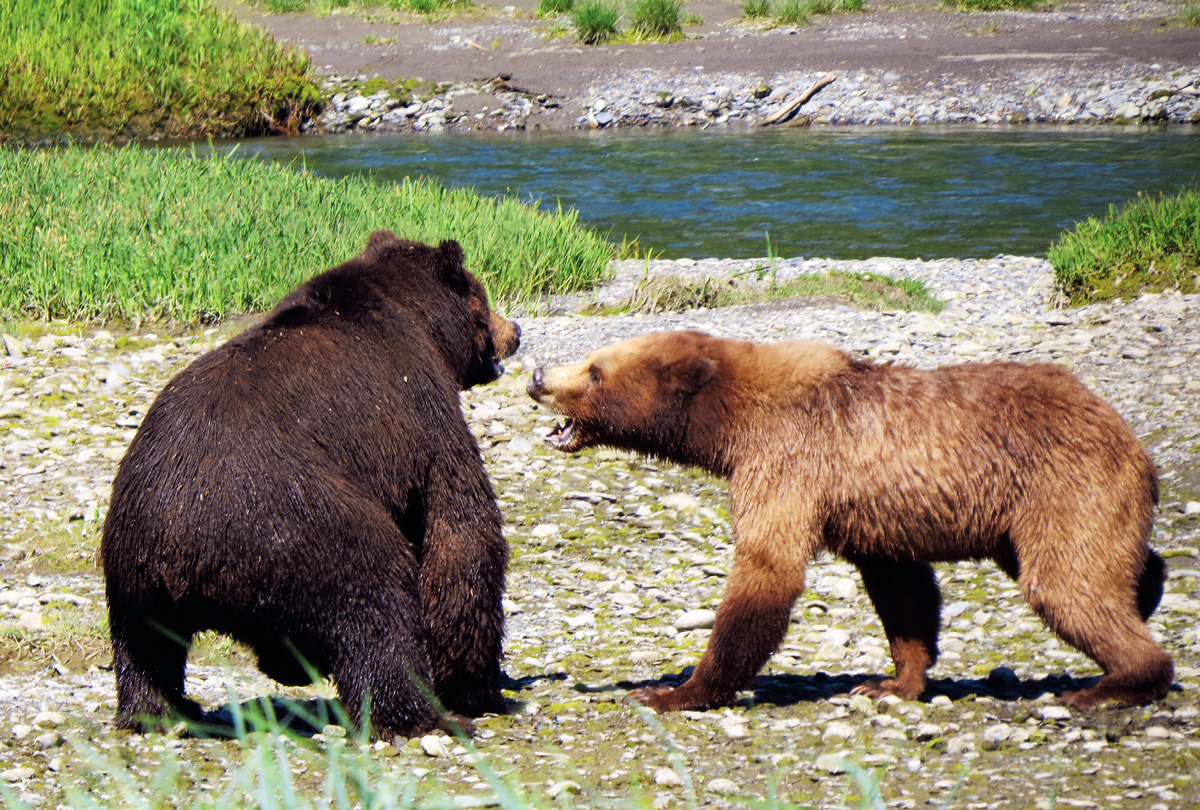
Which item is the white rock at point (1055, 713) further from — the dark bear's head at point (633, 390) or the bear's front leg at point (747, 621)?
the dark bear's head at point (633, 390)

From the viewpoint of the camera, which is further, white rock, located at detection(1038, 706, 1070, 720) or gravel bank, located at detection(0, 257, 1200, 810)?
white rock, located at detection(1038, 706, 1070, 720)

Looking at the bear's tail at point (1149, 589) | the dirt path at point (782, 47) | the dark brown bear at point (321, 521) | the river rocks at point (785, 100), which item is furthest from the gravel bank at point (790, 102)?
the bear's tail at point (1149, 589)

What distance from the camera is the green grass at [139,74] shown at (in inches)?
810

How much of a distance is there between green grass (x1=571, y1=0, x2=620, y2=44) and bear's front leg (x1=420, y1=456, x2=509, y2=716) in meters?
22.7

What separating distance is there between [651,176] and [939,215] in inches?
172

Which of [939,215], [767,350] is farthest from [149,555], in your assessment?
[939,215]

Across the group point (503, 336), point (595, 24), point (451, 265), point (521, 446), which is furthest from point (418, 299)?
point (595, 24)

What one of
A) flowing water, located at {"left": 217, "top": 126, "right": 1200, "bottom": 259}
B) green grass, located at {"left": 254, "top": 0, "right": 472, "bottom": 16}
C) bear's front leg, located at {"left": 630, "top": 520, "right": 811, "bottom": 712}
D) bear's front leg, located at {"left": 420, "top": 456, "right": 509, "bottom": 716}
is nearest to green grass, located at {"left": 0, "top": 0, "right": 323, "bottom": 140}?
flowing water, located at {"left": 217, "top": 126, "right": 1200, "bottom": 259}

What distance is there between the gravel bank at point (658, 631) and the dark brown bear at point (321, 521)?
264 mm

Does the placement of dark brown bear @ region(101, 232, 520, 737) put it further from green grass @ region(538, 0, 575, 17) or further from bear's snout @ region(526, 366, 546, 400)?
green grass @ region(538, 0, 575, 17)

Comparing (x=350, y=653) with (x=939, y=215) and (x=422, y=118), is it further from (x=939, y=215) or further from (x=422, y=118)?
(x=422, y=118)

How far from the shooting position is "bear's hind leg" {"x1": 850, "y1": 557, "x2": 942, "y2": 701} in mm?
4258

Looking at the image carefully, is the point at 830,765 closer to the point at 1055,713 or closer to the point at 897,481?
the point at 1055,713

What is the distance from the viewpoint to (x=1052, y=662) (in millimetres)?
4527
